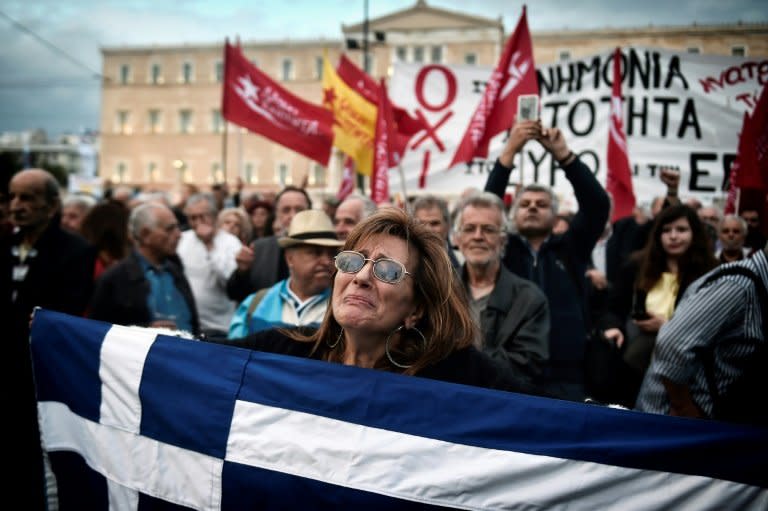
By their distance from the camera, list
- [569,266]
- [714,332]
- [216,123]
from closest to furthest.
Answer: [714,332] < [569,266] < [216,123]

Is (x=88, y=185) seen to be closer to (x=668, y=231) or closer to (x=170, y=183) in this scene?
(x=668, y=231)

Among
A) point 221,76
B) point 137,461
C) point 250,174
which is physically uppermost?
point 221,76

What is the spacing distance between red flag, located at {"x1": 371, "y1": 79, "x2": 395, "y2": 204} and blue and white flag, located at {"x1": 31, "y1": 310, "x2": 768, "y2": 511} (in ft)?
14.1

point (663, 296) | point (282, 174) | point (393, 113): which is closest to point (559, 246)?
point (663, 296)

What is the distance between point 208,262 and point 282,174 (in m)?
51.6

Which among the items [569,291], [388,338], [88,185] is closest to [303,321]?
[388,338]

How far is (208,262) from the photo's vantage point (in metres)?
6.05

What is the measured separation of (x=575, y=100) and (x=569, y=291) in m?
4.14

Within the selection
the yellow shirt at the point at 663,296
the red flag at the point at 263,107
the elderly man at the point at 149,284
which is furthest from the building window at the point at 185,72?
the yellow shirt at the point at 663,296

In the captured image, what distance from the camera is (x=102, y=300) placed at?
433cm

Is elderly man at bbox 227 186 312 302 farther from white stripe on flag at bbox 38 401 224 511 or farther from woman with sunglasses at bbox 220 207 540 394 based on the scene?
woman with sunglasses at bbox 220 207 540 394

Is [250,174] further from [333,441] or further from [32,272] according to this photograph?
[333,441]

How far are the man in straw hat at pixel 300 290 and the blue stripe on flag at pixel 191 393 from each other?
1.13m

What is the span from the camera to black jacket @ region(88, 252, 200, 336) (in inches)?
170
